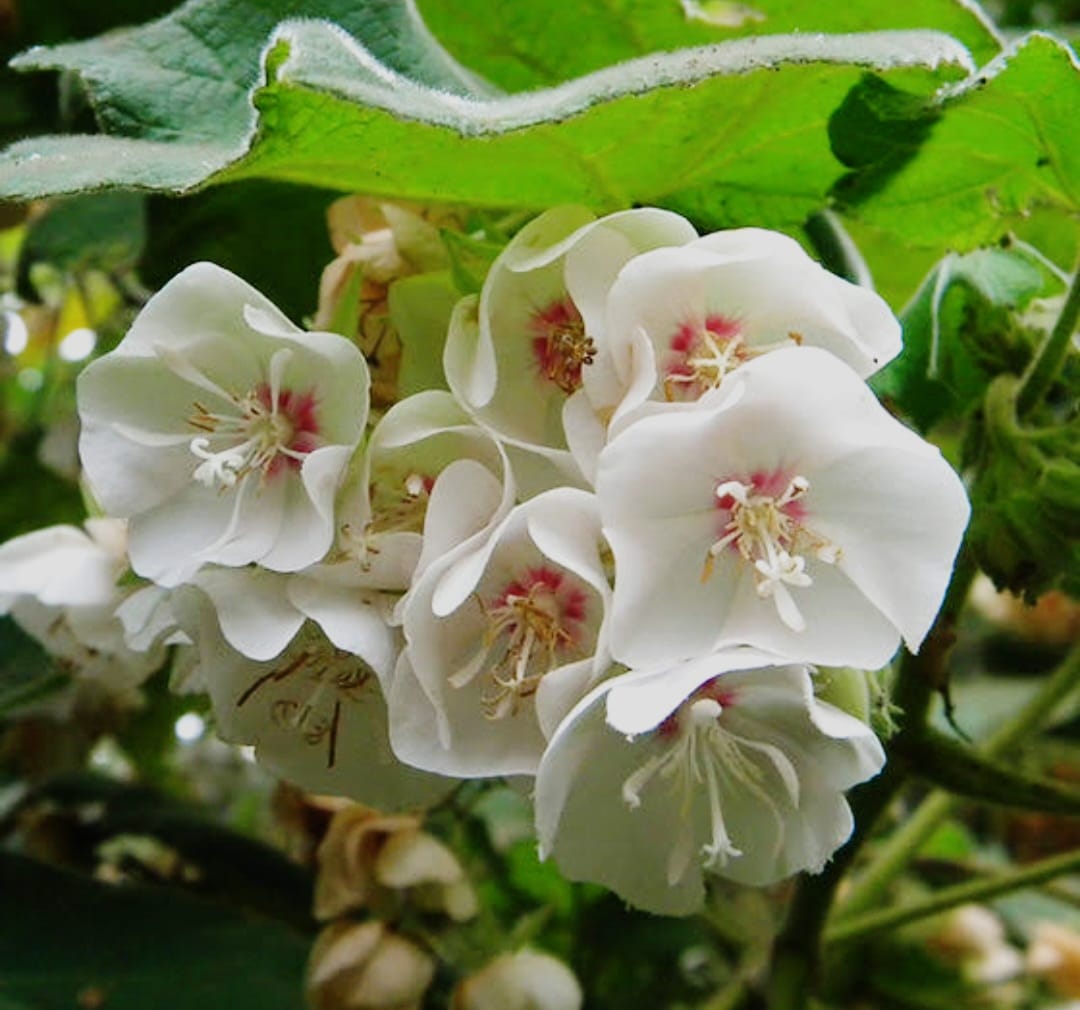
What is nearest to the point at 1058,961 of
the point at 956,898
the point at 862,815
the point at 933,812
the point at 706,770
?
the point at 933,812

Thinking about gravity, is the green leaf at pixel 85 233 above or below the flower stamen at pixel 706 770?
below

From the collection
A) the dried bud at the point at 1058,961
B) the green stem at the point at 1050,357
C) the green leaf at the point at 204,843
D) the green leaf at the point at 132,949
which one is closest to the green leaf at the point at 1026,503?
the green stem at the point at 1050,357

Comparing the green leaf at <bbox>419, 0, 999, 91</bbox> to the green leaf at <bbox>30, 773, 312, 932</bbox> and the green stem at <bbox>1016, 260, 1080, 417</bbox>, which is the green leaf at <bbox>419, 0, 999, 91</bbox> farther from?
the green leaf at <bbox>30, 773, 312, 932</bbox>

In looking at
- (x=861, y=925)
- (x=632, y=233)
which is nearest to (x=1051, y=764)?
(x=861, y=925)

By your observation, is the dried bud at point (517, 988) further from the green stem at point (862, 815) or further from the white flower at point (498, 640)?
the white flower at point (498, 640)

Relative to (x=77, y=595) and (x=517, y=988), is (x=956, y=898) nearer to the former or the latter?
(x=517, y=988)

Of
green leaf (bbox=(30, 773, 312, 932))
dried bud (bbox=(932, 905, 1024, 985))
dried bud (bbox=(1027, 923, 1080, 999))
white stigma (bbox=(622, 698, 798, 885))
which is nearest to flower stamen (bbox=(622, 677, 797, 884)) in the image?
white stigma (bbox=(622, 698, 798, 885))
